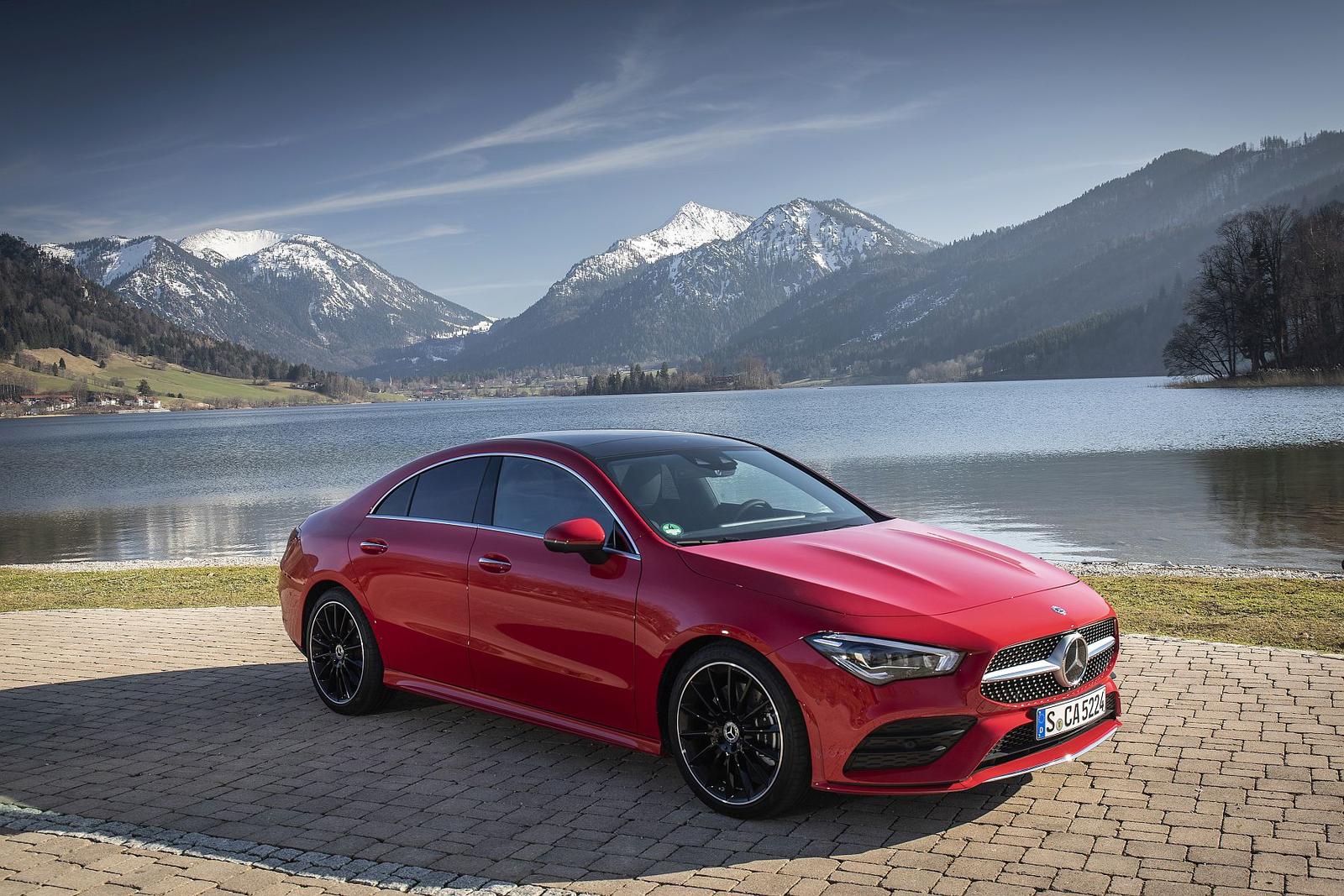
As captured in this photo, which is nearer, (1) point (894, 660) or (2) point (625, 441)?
(1) point (894, 660)

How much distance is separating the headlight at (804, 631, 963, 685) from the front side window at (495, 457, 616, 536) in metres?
1.50

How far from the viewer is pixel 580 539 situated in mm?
4949

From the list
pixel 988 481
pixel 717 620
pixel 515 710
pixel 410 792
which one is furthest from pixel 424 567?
pixel 988 481

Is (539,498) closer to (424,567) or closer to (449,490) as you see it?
(449,490)

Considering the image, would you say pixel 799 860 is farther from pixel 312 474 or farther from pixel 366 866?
pixel 312 474

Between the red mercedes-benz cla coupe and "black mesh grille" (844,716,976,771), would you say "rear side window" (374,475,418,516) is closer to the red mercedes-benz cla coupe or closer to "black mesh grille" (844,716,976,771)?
the red mercedes-benz cla coupe

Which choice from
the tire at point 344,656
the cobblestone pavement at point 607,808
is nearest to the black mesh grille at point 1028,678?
the cobblestone pavement at point 607,808

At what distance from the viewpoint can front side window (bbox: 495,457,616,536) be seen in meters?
5.40

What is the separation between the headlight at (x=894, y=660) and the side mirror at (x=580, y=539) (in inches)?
52.5

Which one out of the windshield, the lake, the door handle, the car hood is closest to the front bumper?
the car hood

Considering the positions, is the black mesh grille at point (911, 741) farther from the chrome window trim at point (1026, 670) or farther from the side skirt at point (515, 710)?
the side skirt at point (515, 710)

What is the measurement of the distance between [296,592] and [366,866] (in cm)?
308

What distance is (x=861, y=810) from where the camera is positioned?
4.69 metres

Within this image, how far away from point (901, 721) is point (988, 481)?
26.5m
